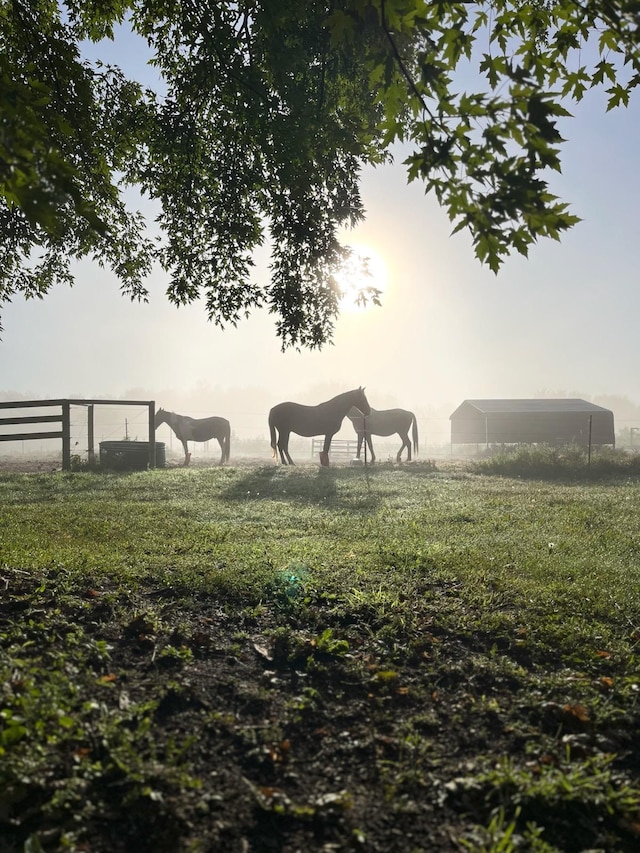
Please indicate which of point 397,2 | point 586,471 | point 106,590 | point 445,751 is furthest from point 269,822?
point 586,471

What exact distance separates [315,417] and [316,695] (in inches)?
757

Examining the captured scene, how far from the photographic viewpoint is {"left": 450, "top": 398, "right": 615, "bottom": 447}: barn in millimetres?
42625

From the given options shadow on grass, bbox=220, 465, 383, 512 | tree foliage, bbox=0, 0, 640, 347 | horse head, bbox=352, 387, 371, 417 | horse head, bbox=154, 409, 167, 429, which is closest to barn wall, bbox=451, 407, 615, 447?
horse head, bbox=352, 387, 371, 417

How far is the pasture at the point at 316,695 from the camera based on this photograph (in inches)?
106

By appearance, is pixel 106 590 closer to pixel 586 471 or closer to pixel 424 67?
pixel 424 67

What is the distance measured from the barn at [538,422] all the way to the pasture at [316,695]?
38.0 meters

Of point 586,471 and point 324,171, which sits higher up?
point 324,171

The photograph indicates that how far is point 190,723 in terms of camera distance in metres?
3.37

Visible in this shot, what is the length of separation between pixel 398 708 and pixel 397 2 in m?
4.67

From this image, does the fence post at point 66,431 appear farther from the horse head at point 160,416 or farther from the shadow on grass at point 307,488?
the shadow on grass at point 307,488

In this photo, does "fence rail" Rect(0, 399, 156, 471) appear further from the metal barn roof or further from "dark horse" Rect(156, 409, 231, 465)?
the metal barn roof

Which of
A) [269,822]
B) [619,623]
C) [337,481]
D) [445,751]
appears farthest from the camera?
[337,481]

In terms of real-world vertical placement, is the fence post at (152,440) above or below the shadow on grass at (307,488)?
above

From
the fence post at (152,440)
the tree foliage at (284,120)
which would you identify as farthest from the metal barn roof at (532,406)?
the tree foliage at (284,120)
